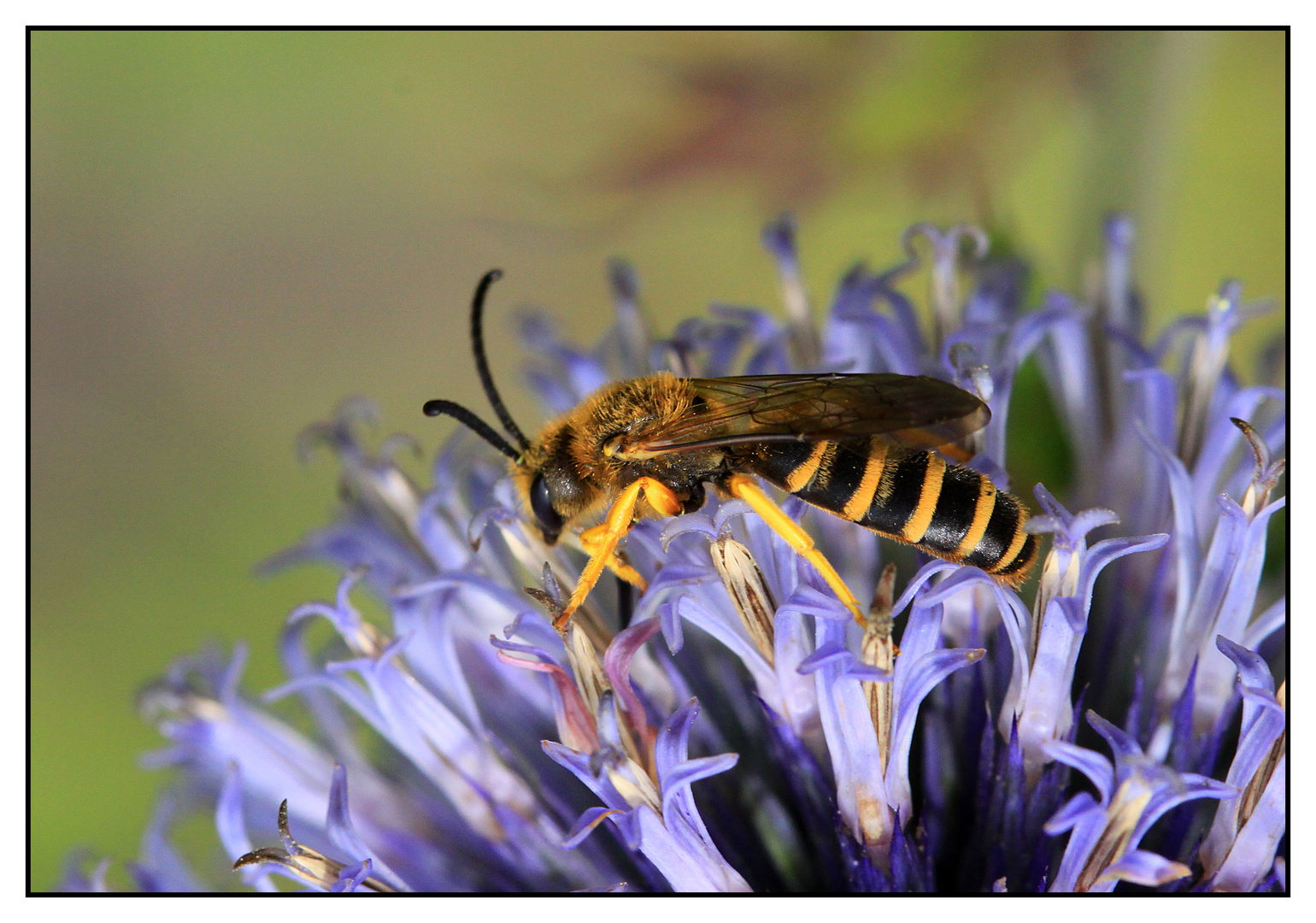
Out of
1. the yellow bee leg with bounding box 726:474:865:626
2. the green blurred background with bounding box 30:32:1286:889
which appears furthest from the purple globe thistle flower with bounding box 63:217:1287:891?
the green blurred background with bounding box 30:32:1286:889

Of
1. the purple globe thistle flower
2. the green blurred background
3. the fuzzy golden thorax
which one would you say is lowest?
the purple globe thistle flower

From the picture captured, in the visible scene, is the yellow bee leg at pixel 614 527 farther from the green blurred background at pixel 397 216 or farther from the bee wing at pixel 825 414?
the green blurred background at pixel 397 216

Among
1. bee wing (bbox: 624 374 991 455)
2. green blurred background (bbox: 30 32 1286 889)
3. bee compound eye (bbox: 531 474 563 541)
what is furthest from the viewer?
green blurred background (bbox: 30 32 1286 889)

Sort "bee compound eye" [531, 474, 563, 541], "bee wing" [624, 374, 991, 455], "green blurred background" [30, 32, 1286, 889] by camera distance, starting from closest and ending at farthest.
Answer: "bee wing" [624, 374, 991, 455] < "bee compound eye" [531, 474, 563, 541] < "green blurred background" [30, 32, 1286, 889]

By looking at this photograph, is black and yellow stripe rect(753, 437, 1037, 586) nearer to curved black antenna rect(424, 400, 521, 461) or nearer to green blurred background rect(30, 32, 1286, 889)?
curved black antenna rect(424, 400, 521, 461)

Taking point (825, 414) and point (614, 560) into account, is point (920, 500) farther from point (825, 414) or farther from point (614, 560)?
point (614, 560)

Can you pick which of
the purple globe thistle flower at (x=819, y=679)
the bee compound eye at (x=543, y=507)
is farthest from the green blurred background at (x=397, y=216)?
the bee compound eye at (x=543, y=507)

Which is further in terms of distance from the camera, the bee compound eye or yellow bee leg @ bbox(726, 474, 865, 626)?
the bee compound eye
